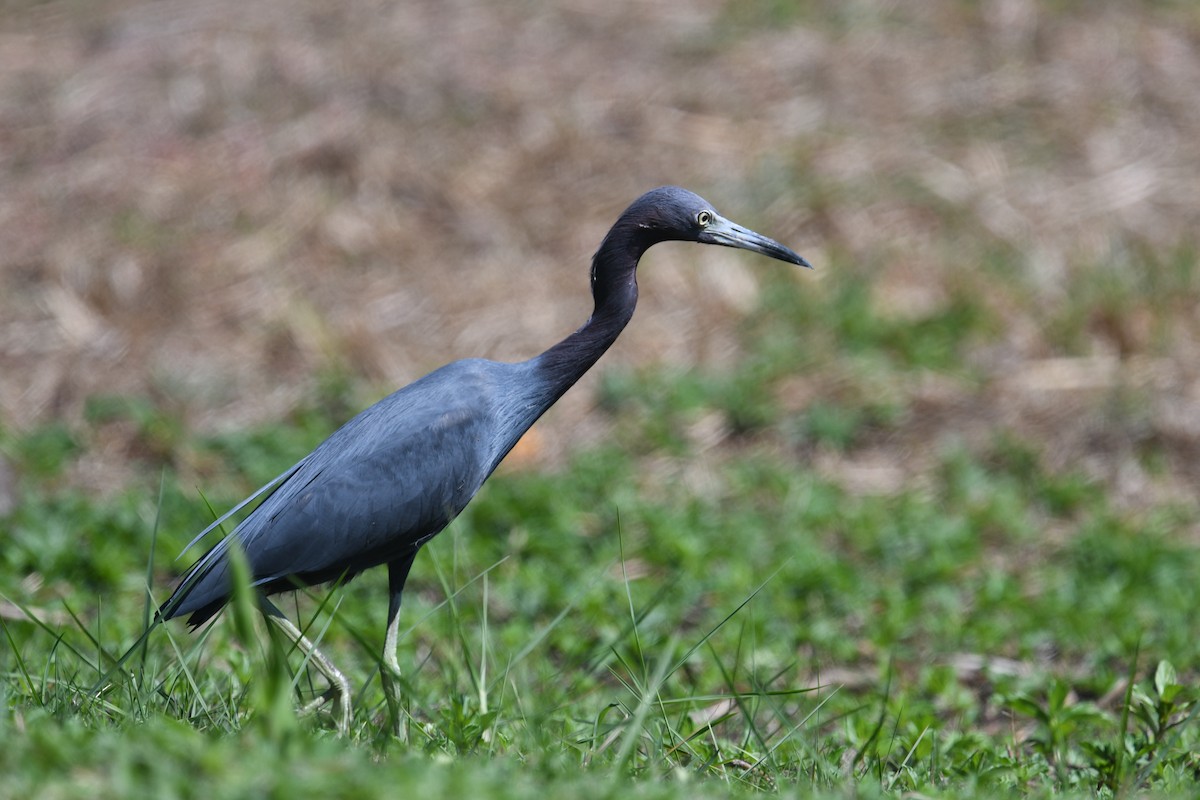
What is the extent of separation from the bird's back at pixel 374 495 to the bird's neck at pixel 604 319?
0.21m

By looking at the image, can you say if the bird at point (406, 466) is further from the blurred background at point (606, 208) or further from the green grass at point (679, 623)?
the blurred background at point (606, 208)

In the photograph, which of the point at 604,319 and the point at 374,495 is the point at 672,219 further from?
the point at 374,495

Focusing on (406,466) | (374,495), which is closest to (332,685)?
(374,495)

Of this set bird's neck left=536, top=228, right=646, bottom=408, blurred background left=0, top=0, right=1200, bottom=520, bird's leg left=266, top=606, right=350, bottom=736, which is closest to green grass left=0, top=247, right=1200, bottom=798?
bird's leg left=266, top=606, right=350, bottom=736

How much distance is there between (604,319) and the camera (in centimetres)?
483

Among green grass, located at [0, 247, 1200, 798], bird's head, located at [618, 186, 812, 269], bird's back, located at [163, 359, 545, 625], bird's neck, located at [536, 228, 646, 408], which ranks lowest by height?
green grass, located at [0, 247, 1200, 798]

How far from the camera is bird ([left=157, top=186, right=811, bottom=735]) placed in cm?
458

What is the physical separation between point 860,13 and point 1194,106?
9.61 feet

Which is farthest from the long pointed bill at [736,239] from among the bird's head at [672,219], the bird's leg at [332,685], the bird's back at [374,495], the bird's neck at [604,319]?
the bird's leg at [332,685]

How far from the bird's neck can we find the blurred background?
3.34 m

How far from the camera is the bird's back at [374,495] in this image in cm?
458

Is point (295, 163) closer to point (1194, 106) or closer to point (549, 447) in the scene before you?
point (549, 447)

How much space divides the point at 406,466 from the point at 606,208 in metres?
5.84

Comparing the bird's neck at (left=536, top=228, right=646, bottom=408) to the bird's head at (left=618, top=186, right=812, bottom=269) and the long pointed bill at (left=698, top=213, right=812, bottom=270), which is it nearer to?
the bird's head at (left=618, top=186, right=812, bottom=269)
